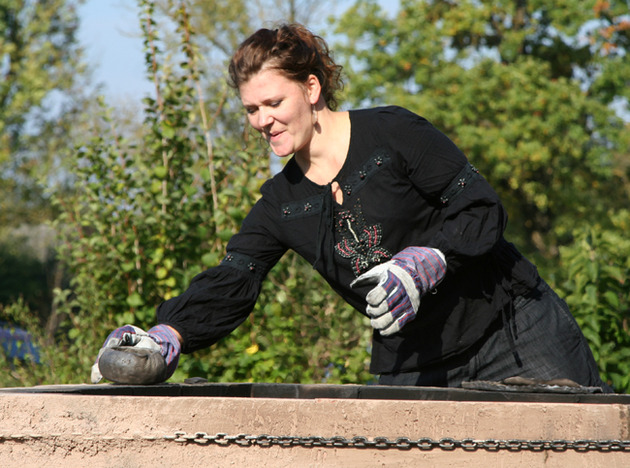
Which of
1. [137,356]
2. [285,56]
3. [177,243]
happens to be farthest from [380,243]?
[177,243]

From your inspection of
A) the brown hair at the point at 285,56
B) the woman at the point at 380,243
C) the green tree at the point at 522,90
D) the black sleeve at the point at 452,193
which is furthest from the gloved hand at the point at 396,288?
the green tree at the point at 522,90

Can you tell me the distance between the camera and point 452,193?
81.0 inches

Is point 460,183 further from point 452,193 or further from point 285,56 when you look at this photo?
point 285,56

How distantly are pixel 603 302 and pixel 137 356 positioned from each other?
2679 mm

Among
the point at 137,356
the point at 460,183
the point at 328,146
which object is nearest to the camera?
the point at 137,356

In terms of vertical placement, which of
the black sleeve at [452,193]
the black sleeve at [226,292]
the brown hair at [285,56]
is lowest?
the black sleeve at [226,292]

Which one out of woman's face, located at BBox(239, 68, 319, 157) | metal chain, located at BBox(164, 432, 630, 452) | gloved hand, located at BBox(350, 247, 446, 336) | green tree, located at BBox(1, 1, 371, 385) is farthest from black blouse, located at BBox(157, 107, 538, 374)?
green tree, located at BBox(1, 1, 371, 385)

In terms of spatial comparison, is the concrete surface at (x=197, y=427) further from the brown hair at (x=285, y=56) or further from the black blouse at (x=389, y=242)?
the brown hair at (x=285, y=56)

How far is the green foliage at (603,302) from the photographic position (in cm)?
364

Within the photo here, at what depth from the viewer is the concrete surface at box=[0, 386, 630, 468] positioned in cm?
149

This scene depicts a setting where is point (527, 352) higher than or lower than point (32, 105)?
lower

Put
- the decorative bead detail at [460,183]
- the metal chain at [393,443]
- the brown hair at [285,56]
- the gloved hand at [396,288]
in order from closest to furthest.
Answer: the metal chain at [393,443] → the gloved hand at [396,288] → the decorative bead detail at [460,183] → the brown hair at [285,56]

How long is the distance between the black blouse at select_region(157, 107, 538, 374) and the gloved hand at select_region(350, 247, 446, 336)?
0.25m

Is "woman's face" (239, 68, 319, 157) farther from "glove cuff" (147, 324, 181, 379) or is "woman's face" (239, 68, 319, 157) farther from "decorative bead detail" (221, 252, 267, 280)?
"glove cuff" (147, 324, 181, 379)
